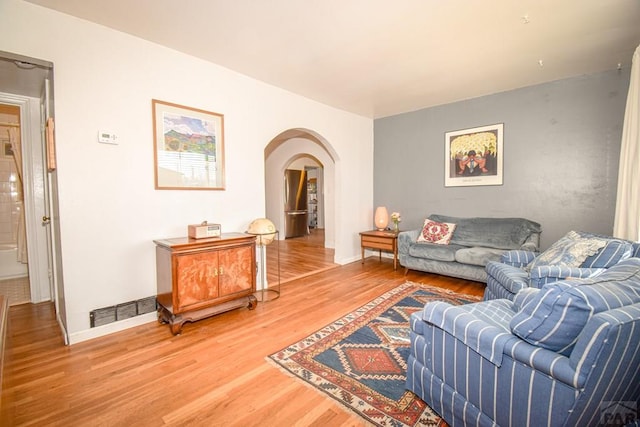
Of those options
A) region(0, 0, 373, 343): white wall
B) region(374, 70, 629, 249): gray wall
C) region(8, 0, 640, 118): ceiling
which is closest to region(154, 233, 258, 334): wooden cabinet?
region(0, 0, 373, 343): white wall

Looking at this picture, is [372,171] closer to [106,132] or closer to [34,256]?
[106,132]

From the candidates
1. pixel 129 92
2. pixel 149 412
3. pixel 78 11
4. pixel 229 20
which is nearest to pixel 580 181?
pixel 229 20

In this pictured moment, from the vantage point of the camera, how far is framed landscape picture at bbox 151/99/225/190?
286cm

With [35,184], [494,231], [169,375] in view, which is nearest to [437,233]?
[494,231]

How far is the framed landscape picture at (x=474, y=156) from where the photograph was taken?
14.2 feet

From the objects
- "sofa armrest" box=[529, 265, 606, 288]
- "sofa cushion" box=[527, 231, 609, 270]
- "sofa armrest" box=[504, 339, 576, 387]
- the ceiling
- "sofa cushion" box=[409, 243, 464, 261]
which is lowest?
"sofa cushion" box=[409, 243, 464, 261]

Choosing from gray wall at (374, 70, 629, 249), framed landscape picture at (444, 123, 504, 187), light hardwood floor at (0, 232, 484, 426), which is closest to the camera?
light hardwood floor at (0, 232, 484, 426)

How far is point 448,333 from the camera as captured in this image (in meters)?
1.49

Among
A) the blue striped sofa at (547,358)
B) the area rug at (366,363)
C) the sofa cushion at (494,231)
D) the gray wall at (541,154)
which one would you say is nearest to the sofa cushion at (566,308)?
the blue striped sofa at (547,358)

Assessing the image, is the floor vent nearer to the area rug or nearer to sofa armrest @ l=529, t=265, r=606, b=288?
the area rug

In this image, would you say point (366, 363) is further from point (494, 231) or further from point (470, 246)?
point (494, 231)

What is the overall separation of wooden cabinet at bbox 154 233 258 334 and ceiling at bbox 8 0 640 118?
196 centimetres

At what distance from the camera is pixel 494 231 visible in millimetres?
4105

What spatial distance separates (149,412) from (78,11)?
307cm
